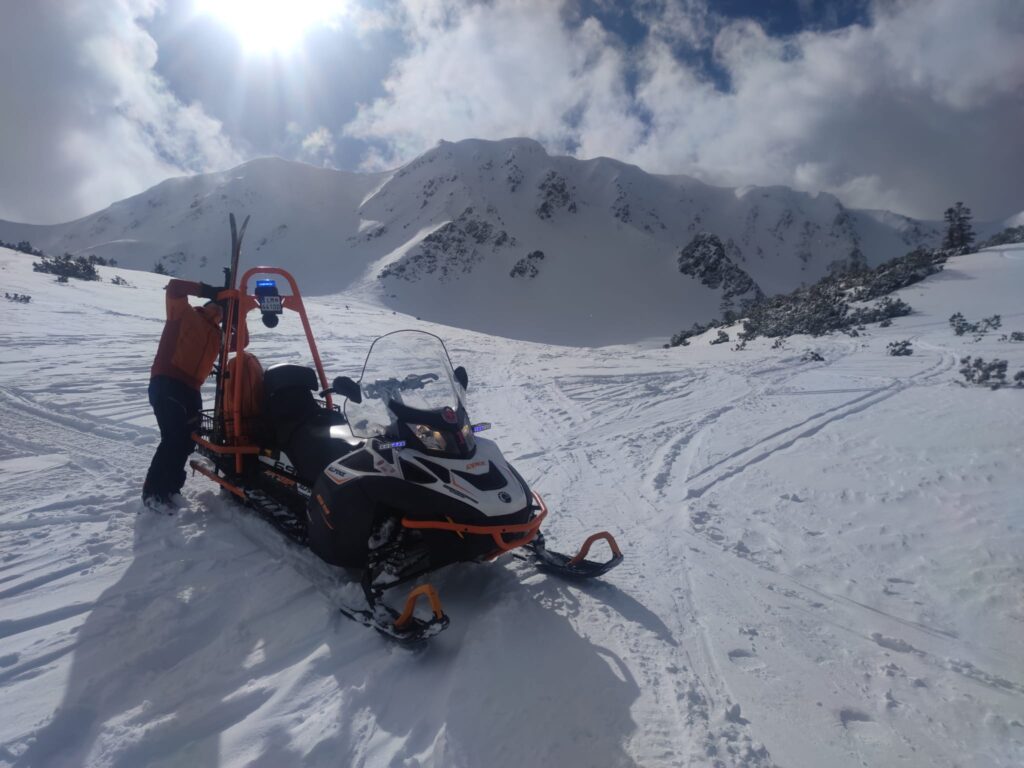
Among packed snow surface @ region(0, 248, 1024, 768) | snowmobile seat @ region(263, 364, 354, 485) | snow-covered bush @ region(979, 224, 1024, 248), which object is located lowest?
packed snow surface @ region(0, 248, 1024, 768)

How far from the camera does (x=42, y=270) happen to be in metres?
20.6

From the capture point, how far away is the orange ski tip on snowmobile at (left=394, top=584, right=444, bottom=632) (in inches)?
117

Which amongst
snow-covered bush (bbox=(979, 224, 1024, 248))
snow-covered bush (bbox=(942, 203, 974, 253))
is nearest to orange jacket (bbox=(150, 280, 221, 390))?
snow-covered bush (bbox=(979, 224, 1024, 248))

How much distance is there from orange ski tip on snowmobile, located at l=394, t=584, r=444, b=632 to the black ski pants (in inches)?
116

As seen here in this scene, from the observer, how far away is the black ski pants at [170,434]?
187 inches

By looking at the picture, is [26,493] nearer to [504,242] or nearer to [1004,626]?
[1004,626]

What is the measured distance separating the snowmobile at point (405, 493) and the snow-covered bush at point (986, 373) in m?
7.39

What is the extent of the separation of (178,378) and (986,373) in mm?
10553

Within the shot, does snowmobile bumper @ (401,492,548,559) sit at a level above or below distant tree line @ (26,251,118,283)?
below

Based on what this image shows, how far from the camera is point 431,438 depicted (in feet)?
11.1

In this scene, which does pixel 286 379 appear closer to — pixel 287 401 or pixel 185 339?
pixel 287 401

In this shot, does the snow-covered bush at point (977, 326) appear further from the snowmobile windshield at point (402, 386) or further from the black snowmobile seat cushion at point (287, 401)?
the black snowmobile seat cushion at point (287, 401)

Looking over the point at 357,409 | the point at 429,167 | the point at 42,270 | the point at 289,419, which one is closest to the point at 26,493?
the point at 289,419

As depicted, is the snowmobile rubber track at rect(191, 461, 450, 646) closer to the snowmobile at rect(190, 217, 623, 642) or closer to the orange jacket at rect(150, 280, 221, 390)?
the snowmobile at rect(190, 217, 623, 642)
